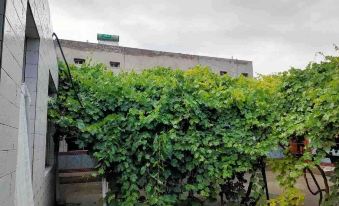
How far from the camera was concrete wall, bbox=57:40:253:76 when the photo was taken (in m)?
16.3

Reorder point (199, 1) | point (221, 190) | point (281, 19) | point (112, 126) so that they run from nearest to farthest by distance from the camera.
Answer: point (112, 126) → point (221, 190) → point (199, 1) → point (281, 19)

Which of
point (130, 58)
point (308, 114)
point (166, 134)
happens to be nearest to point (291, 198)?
point (308, 114)

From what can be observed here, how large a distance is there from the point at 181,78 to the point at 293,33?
296 inches

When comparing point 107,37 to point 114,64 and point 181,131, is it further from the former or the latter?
point 181,131

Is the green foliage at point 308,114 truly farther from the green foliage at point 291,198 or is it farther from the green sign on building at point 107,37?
the green sign on building at point 107,37

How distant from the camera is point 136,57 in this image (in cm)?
1775

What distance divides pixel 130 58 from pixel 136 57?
14.5 inches

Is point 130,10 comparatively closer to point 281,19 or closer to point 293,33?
point 281,19

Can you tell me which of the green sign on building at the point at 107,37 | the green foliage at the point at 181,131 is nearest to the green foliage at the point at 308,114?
the green foliage at the point at 181,131

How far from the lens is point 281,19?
10703 millimetres

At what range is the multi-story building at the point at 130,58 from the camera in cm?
1633

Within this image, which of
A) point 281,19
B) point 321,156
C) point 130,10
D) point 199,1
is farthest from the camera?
point 281,19

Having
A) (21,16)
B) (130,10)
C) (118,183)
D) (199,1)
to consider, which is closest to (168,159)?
(118,183)

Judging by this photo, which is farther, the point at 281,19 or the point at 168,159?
the point at 281,19
